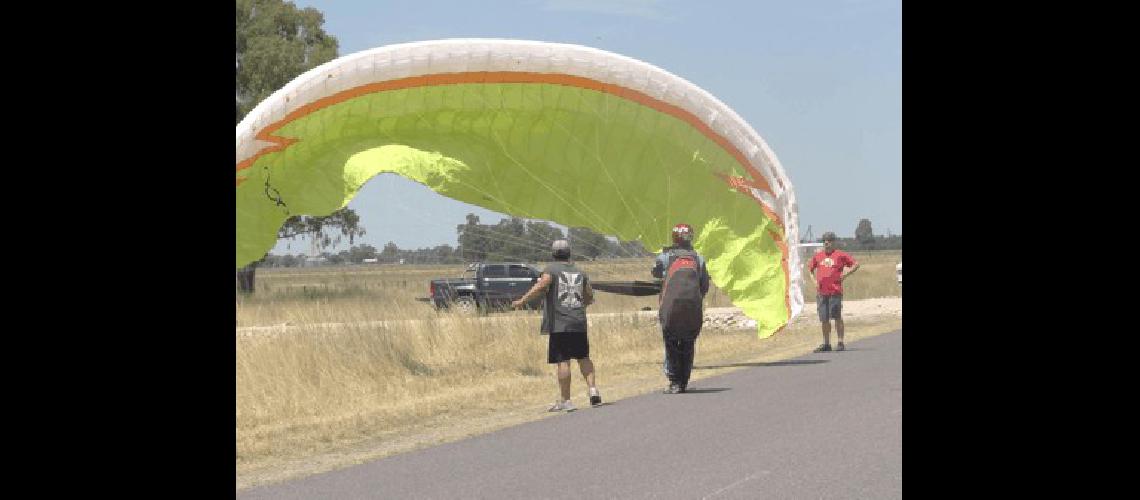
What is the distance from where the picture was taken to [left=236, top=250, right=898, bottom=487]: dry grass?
452 inches

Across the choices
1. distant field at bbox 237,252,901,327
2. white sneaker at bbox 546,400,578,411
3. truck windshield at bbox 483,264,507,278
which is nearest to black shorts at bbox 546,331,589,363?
white sneaker at bbox 546,400,578,411

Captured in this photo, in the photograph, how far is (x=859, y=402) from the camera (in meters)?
12.2

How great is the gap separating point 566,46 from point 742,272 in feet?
14.0

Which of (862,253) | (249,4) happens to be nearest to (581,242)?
(249,4)

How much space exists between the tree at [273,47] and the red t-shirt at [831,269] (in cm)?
2378

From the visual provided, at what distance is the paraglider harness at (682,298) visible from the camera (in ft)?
45.6

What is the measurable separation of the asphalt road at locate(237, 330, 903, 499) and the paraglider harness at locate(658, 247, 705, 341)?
34.2 inches

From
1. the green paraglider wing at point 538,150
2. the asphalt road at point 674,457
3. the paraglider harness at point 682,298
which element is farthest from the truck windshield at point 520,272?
the asphalt road at point 674,457

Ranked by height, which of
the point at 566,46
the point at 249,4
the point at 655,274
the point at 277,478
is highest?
the point at 249,4

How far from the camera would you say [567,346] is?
1269 centimetres

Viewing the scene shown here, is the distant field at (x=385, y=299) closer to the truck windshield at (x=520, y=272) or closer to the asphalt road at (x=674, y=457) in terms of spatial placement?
the truck windshield at (x=520, y=272)

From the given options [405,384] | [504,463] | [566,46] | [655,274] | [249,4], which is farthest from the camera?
[249,4]

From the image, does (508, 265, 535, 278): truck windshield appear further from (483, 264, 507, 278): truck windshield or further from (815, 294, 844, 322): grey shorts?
(815, 294, 844, 322): grey shorts
